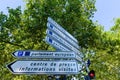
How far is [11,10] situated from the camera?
20859 millimetres

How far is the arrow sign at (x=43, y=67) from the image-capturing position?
300 inches

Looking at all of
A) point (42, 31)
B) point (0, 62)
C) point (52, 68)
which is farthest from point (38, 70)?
point (0, 62)

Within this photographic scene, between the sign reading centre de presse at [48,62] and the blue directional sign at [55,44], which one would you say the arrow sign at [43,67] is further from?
the blue directional sign at [55,44]

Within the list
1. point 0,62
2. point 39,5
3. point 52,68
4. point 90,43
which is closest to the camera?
point 52,68

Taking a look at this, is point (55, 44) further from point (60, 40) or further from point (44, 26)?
point (44, 26)

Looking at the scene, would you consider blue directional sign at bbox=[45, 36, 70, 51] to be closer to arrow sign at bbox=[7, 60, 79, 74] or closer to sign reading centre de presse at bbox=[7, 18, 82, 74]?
sign reading centre de presse at bbox=[7, 18, 82, 74]

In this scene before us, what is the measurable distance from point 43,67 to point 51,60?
0.89 feet

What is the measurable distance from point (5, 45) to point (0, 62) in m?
1.54

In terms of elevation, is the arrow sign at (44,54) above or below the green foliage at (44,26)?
below

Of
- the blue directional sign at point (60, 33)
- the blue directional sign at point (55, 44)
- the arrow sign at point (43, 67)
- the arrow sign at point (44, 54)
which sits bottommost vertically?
the arrow sign at point (43, 67)

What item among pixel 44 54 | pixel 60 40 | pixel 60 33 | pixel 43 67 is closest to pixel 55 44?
pixel 60 40

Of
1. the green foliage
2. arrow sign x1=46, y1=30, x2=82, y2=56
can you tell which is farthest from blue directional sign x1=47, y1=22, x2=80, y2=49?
the green foliage

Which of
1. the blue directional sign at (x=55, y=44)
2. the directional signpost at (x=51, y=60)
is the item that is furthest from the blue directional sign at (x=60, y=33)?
the blue directional sign at (x=55, y=44)

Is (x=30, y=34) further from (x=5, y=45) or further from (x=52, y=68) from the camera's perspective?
(x=52, y=68)
